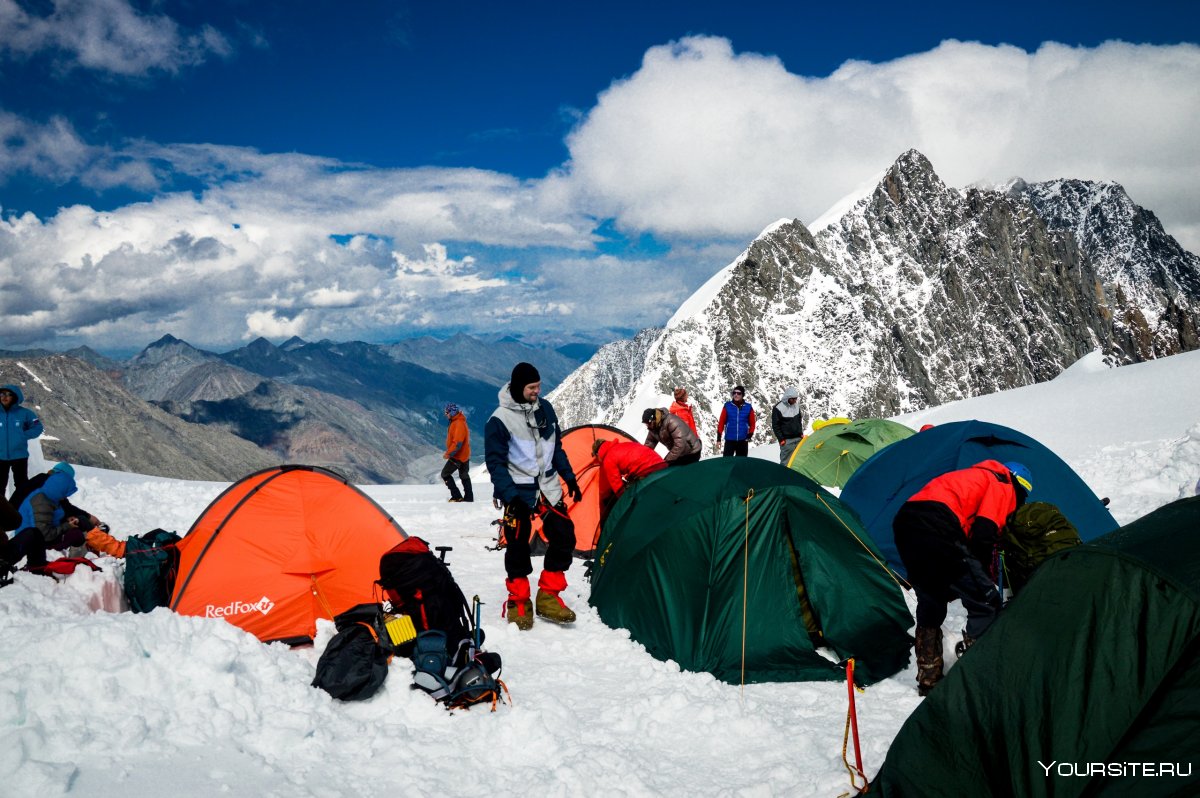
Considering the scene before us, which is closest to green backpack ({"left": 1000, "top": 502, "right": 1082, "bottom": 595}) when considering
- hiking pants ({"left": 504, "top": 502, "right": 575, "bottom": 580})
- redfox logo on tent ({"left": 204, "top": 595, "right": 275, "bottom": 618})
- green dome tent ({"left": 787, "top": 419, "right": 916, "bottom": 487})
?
hiking pants ({"left": 504, "top": 502, "right": 575, "bottom": 580})

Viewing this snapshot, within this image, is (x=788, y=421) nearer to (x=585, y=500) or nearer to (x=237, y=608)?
(x=585, y=500)

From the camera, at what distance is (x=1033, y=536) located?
A: 6434mm

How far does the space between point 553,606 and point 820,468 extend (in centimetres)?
1099

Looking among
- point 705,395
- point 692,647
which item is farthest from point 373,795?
point 705,395

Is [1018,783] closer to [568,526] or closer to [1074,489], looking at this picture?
[568,526]

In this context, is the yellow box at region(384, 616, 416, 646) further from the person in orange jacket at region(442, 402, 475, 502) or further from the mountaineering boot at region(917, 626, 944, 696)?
the person in orange jacket at region(442, 402, 475, 502)

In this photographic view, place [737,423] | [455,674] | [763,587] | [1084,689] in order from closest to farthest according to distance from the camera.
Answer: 1. [1084,689]
2. [455,674]
3. [763,587]
4. [737,423]

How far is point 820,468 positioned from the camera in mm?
17859

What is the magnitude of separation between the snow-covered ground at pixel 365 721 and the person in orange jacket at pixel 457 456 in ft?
32.5

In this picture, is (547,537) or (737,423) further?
(737,423)

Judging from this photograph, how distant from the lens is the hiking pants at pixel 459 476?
18094 mm

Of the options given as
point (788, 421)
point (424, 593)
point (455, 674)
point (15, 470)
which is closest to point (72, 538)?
point (15, 470)

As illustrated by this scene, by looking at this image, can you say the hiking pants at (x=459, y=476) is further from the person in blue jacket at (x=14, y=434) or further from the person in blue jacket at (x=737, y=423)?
the person in blue jacket at (x=14, y=434)

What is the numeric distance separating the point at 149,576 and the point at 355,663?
3.44 m
